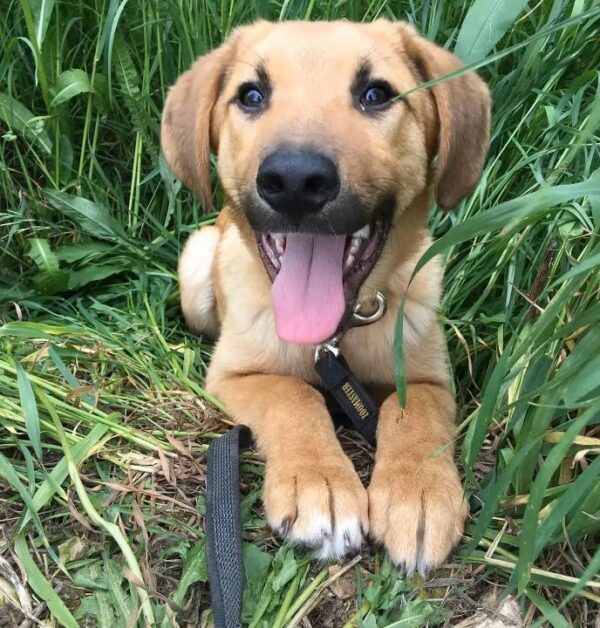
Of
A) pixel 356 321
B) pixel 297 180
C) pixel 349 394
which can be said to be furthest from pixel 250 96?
pixel 349 394

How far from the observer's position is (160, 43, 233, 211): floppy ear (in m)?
2.42

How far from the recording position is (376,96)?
7.28 ft

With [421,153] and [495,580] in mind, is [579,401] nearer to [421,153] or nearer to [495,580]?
[495,580]

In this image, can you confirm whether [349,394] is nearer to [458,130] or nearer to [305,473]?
[305,473]

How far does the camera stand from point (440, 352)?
8.25ft

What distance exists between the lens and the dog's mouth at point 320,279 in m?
2.11

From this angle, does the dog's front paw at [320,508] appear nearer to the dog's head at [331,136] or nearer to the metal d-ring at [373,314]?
the dog's head at [331,136]

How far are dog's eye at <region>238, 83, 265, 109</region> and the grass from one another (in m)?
0.76

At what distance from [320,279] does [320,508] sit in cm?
74

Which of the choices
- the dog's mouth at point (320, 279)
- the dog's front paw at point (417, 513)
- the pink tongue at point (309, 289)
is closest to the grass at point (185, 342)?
the dog's front paw at point (417, 513)

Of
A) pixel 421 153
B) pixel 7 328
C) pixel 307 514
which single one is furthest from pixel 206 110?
pixel 307 514

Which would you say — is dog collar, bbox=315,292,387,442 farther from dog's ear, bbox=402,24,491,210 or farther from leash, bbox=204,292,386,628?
dog's ear, bbox=402,24,491,210

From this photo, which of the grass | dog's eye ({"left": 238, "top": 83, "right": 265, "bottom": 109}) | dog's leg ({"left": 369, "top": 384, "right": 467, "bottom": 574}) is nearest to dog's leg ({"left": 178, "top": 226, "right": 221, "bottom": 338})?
the grass

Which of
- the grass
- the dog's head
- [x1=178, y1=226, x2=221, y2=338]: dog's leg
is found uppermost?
the dog's head
